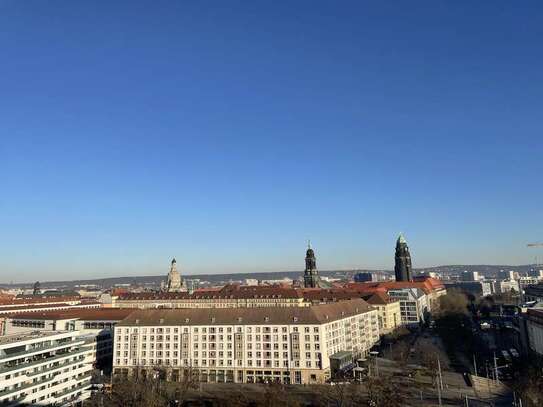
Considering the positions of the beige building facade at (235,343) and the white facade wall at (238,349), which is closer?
the white facade wall at (238,349)

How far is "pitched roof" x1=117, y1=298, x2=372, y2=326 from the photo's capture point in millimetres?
98875

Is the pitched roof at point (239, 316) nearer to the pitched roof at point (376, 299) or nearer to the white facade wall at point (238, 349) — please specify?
the white facade wall at point (238, 349)

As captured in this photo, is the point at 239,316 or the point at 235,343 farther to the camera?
the point at 239,316

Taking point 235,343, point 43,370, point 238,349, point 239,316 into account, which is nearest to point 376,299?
point 239,316

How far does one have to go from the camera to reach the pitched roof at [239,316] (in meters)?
98.9

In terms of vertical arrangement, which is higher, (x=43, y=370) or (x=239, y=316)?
(x=239, y=316)

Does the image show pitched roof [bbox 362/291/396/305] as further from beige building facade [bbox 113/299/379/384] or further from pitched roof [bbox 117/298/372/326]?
beige building facade [bbox 113/299/379/384]

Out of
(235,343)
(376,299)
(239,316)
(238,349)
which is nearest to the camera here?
(238,349)

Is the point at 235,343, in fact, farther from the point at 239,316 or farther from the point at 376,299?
the point at 376,299

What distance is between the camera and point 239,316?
10262 centimetres

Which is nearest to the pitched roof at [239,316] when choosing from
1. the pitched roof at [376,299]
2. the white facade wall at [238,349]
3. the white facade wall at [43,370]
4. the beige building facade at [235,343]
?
the beige building facade at [235,343]

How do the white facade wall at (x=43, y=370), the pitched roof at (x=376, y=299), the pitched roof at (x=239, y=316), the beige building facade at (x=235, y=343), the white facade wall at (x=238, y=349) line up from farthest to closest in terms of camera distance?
the pitched roof at (x=376, y=299) < the pitched roof at (x=239, y=316) < the beige building facade at (x=235, y=343) < the white facade wall at (x=238, y=349) < the white facade wall at (x=43, y=370)

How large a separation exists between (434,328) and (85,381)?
13035 centimetres

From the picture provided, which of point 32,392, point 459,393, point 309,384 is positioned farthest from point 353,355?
point 32,392
